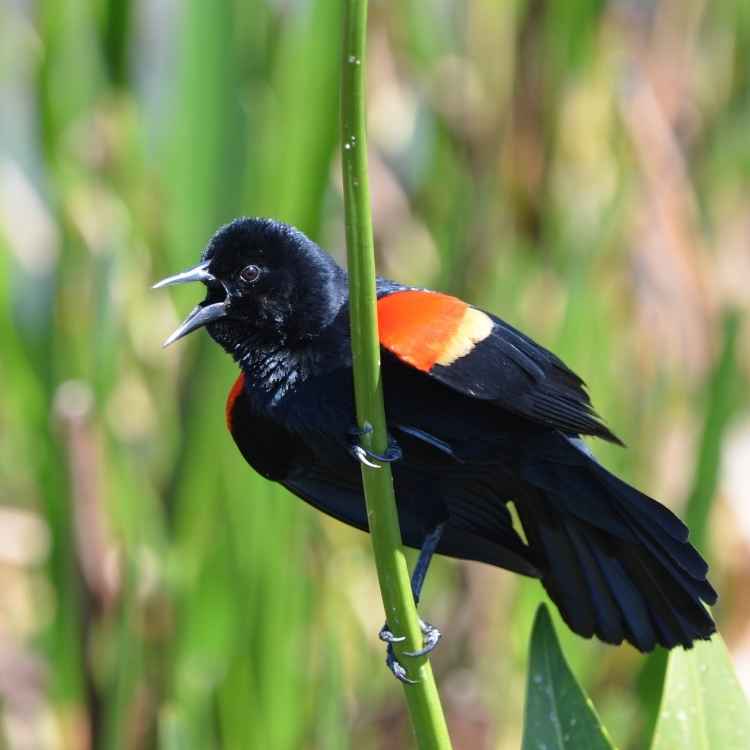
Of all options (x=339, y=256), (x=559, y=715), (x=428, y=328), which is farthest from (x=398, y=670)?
(x=339, y=256)

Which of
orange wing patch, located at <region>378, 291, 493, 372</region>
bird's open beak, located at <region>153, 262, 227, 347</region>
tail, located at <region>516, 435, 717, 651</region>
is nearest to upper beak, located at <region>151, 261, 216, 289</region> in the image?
bird's open beak, located at <region>153, 262, 227, 347</region>

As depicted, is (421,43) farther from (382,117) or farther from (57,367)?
(57,367)

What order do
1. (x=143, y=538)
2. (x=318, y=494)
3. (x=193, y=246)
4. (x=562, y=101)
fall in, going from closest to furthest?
(x=318, y=494), (x=193, y=246), (x=143, y=538), (x=562, y=101)

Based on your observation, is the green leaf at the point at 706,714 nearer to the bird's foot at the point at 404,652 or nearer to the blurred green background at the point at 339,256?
the bird's foot at the point at 404,652

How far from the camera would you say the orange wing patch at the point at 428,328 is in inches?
34.0

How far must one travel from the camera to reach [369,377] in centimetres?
63

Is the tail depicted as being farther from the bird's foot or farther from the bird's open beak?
the bird's open beak

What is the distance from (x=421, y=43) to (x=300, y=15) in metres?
0.24

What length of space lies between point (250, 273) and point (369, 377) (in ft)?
1.15

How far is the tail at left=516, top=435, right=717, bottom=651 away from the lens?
88cm

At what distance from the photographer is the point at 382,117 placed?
1.99 meters

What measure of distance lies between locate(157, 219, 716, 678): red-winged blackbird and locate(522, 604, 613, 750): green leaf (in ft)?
0.35

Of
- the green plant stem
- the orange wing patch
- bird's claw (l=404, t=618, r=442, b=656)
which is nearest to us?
the green plant stem

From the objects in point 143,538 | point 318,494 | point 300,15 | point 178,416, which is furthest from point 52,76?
point 318,494
